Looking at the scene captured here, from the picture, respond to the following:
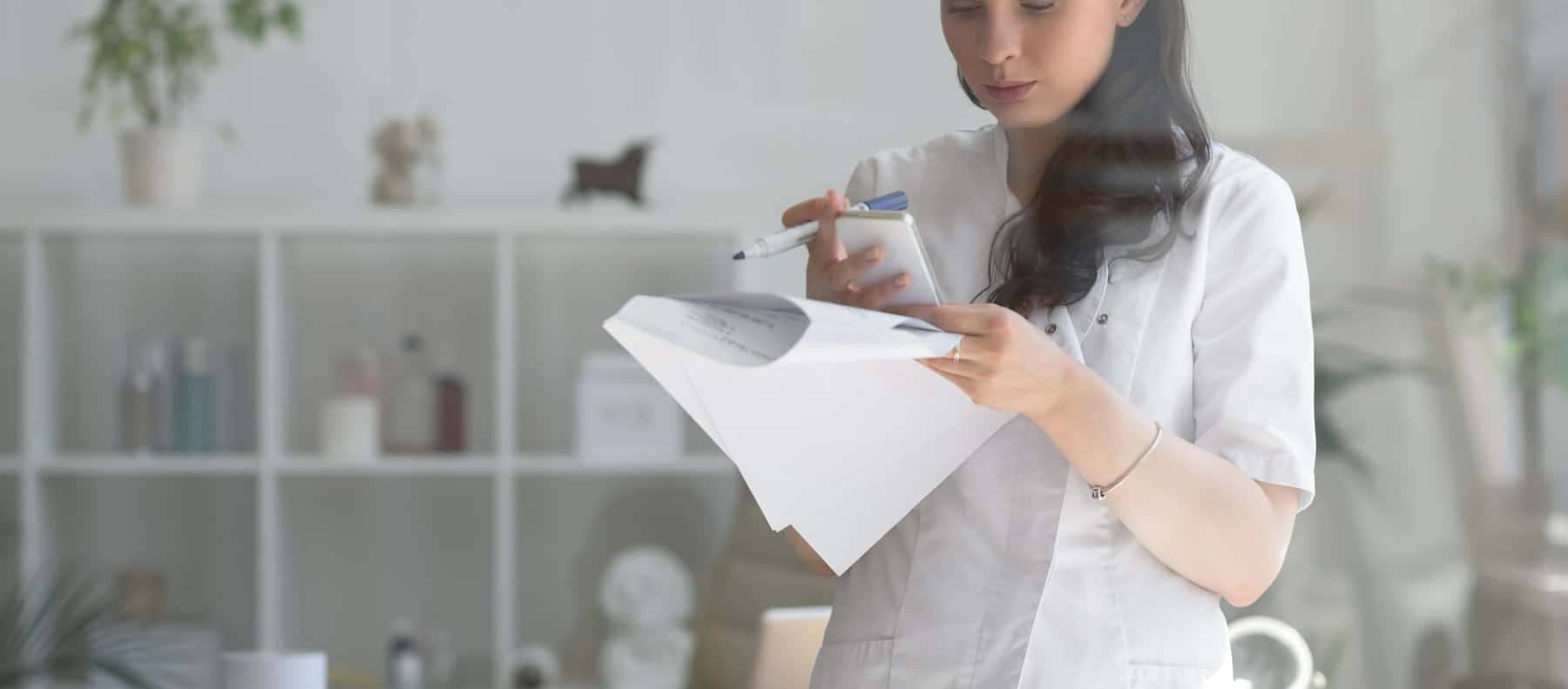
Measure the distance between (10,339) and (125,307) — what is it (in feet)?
0.64

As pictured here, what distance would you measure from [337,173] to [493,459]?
525 millimetres

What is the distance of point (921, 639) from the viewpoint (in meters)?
0.65

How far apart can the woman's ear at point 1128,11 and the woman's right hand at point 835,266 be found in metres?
0.15

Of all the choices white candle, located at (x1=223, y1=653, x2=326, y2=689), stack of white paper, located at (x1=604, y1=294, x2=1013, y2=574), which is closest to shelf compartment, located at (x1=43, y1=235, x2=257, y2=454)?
white candle, located at (x1=223, y1=653, x2=326, y2=689)

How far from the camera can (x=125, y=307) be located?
2.28 m

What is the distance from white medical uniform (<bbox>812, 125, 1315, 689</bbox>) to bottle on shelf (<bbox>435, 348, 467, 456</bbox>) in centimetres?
162

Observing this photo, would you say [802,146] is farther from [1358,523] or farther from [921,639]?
[921,639]

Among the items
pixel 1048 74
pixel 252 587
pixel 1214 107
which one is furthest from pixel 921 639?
pixel 252 587

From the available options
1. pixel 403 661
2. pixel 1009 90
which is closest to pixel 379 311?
pixel 403 661

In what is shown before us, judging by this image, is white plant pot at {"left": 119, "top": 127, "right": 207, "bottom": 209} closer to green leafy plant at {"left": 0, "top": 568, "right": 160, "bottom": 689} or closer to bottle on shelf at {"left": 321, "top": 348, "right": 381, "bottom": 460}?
bottle on shelf at {"left": 321, "top": 348, "right": 381, "bottom": 460}

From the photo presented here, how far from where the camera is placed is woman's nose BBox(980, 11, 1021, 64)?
64 centimetres

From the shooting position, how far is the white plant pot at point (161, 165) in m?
2.18

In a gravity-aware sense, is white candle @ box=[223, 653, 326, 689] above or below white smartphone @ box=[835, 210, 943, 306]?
below

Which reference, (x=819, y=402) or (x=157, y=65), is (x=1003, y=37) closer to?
(x=819, y=402)
